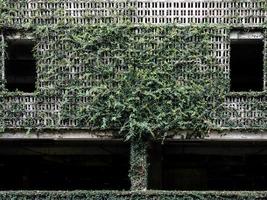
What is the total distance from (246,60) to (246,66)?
0.70 m

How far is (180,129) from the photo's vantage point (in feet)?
43.8

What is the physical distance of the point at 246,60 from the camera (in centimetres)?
1702

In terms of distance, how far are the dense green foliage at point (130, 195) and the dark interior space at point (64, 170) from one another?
5719mm

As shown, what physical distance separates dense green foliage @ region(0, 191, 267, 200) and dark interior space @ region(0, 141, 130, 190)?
5.72 metres

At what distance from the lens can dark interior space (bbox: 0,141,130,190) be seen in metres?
19.4

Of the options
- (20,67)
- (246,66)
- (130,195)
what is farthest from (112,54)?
(246,66)

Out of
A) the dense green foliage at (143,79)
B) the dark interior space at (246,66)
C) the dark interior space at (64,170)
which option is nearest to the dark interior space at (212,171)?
Result: the dark interior space at (64,170)

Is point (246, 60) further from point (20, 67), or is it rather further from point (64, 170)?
point (64, 170)

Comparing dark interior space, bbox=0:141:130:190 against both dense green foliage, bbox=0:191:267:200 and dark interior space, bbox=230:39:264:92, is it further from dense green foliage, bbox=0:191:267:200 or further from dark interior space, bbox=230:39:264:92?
dense green foliage, bbox=0:191:267:200

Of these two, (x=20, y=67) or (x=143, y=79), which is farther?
(x=20, y=67)

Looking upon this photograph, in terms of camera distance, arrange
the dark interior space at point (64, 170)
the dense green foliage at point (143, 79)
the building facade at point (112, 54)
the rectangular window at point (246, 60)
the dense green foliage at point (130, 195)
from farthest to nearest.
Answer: the dark interior space at point (64, 170) → the rectangular window at point (246, 60) → the building facade at point (112, 54) → the dense green foliage at point (143, 79) → the dense green foliage at point (130, 195)

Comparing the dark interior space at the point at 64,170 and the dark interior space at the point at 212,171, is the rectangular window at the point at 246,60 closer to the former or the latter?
the dark interior space at the point at 212,171

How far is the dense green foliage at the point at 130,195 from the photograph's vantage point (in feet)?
42.5

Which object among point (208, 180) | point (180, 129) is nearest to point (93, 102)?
point (180, 129)
